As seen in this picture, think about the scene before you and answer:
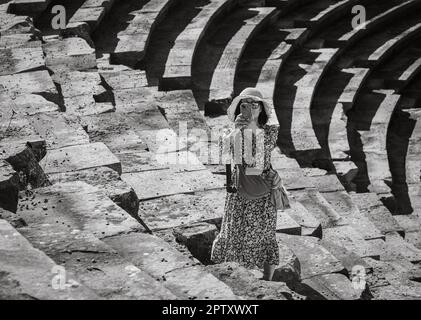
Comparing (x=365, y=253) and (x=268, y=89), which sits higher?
(x=268, y=89)

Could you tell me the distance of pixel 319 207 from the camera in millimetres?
11344

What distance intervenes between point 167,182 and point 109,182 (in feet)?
4.14

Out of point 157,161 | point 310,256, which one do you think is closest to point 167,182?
point 157,161

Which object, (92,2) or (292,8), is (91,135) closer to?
(92,2)

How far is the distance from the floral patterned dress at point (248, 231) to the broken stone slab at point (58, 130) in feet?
8.10

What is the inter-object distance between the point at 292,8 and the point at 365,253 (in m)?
11.1

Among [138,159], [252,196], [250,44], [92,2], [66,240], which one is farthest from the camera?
[250,44]

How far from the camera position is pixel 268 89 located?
51.8ft

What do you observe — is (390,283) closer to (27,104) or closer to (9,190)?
(9,190)

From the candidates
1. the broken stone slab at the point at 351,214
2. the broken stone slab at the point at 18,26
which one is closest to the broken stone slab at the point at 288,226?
the broken stone slab at the point at 351,214

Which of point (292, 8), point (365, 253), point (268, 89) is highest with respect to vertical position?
point (292, 8)

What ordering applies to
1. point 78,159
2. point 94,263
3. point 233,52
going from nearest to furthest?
point 94,263
point 78,159
point 233,52
